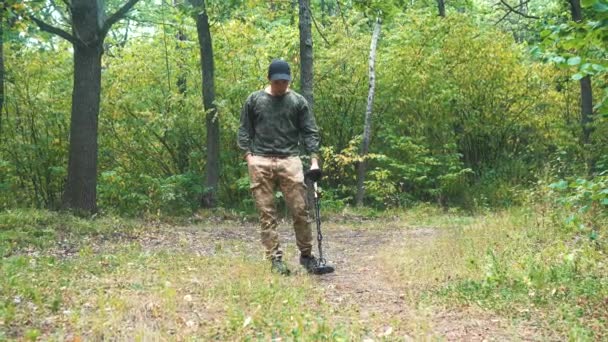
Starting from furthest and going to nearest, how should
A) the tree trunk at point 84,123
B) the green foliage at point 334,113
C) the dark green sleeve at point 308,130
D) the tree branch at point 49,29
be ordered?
the green foliage at point 334,113
the tree trunk at point 84,123
the tree branch at point 49,29
the dark green sleeve at point 308,130

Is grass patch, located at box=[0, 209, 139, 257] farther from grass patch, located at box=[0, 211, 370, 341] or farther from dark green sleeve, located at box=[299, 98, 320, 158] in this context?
dark green sleeve, located at box=[299, 98, 320, 158]

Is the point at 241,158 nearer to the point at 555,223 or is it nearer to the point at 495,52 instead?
the point at 495,52

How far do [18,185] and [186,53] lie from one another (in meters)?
5.43

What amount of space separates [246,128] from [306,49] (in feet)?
17.2

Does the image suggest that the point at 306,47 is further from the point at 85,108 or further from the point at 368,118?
Answer: the point at 368,118

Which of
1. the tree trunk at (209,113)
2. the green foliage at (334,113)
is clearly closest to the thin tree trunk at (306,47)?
the green foliage at (334,113)

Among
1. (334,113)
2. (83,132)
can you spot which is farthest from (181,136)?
(83,132)

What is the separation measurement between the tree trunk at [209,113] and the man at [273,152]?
7.45m

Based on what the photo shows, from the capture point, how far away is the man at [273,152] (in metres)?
6.43

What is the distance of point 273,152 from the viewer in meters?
6.46

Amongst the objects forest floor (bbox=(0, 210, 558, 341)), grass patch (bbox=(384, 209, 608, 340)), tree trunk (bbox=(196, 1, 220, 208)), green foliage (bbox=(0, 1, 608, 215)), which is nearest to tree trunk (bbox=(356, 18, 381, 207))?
green foliage (bbox=(0, 1, 608, 215))

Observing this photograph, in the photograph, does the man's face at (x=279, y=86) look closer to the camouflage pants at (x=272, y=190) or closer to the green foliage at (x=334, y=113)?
the camouflage pants at (x=272, y=190)

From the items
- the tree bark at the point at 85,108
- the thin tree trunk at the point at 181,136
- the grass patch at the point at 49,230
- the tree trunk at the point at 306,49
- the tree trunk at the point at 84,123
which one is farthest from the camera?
the thin tree trunk at the point at 181,136

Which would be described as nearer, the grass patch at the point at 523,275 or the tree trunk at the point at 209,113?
the grass patch at the point at 523,275
